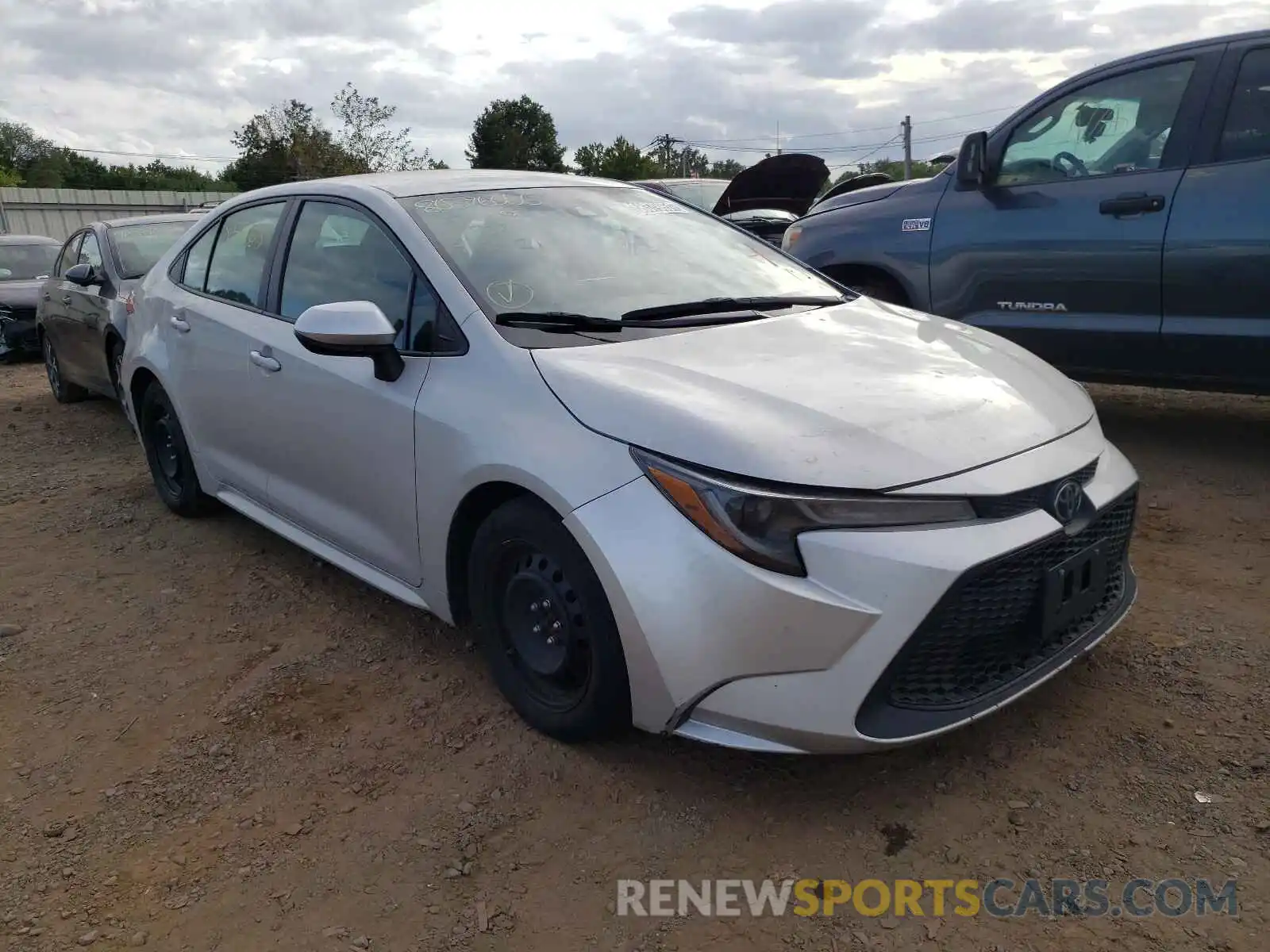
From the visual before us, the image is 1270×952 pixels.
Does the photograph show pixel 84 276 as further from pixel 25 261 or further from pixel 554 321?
pixel 25 261

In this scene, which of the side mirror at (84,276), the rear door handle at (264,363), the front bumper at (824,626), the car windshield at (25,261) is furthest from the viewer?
the car windshield at (25,261)

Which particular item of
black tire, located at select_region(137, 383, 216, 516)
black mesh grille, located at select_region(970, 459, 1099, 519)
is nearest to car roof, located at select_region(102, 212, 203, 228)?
black tire, located at select_region(137, 383, 216, 516)

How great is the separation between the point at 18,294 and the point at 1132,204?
34.9 feet

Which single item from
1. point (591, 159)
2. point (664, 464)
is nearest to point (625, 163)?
point (591, 159)

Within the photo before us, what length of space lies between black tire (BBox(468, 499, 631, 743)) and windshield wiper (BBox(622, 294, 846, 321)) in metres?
0.77

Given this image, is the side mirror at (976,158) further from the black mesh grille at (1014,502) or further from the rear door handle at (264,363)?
the rear door handle at (264,363)

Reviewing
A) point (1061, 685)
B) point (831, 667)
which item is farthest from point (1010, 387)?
point (831, 667)

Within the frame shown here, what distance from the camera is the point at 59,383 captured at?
8.09 metres

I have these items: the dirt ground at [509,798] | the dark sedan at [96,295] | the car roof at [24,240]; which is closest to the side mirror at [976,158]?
the dirt ground at [509,798]

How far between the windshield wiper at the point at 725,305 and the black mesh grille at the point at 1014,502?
3.79ft

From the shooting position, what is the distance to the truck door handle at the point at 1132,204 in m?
4.39

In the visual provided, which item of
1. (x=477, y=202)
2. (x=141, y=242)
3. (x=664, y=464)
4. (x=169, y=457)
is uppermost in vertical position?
(x=477, y=202)

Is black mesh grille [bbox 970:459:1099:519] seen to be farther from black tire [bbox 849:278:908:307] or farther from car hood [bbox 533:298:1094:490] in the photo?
black tire [bbox 849:278:908:307]

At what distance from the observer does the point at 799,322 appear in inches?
121
